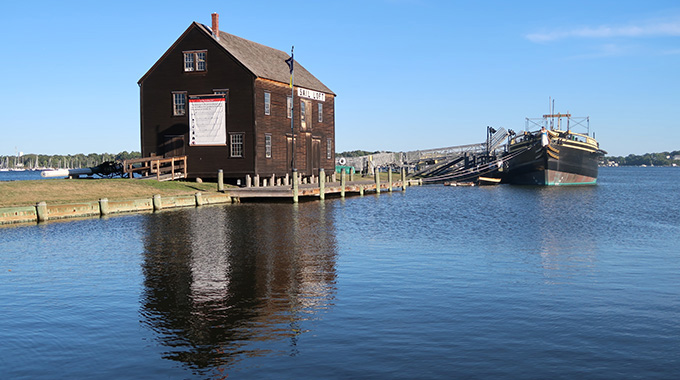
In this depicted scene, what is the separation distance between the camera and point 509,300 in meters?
14.6

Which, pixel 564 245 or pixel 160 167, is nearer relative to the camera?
pixel 564 245

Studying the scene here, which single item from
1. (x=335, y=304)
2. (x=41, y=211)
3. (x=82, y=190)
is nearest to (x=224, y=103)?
(x=82, y=190)

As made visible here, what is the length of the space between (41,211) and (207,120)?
19.2 m

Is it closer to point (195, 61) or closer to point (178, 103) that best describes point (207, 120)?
point (178, 103)

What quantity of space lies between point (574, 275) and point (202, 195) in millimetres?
28744

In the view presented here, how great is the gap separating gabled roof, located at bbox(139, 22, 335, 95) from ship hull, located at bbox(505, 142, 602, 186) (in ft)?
104

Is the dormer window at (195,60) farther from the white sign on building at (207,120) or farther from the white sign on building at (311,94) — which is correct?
the white sign on building at (311,94)

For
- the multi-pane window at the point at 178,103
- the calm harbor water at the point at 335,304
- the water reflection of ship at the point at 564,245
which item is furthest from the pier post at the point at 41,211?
the water reflection of ship at the point at 564,245

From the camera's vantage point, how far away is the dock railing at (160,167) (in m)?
46.3

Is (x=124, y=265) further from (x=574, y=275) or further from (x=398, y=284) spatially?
(x=574, y=275)

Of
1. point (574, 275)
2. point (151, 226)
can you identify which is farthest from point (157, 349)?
point (151, 226)

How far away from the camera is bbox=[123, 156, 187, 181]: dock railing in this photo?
4634 cm

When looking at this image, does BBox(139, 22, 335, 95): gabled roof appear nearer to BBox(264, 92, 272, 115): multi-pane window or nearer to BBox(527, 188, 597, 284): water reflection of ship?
BBox(264, 92, 272, 115): multi-pane window

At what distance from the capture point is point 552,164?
7881cm
